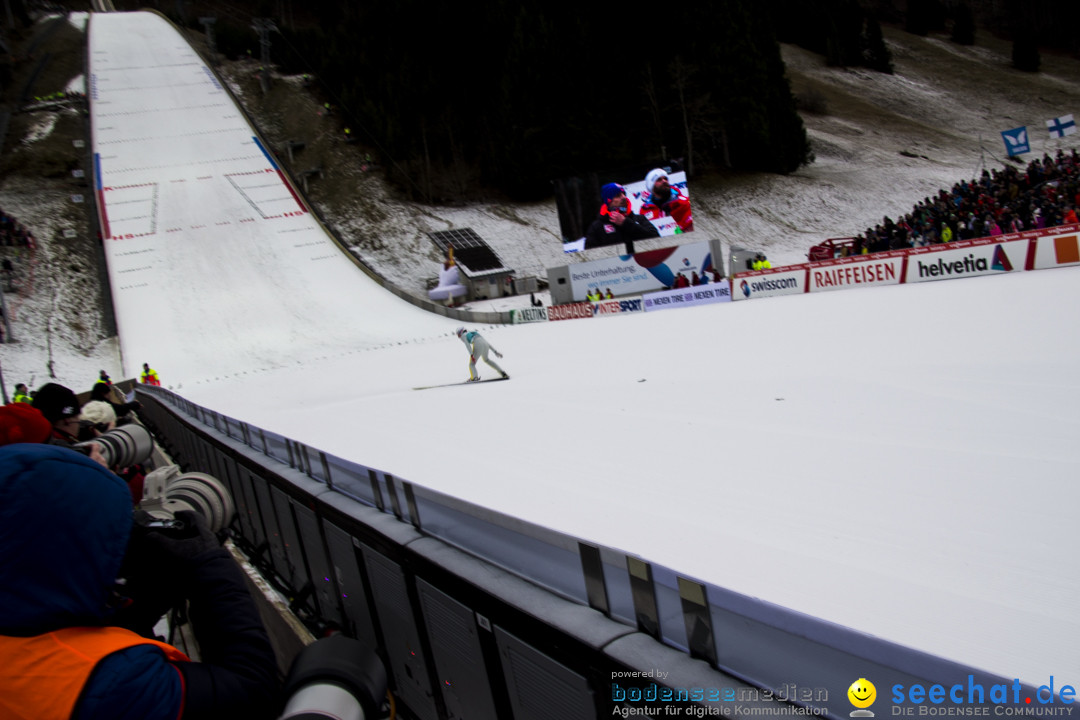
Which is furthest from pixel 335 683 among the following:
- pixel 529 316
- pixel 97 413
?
pixel 529 316

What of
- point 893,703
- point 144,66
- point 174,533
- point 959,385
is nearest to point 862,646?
point 893,703

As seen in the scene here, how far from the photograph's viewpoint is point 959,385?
5.66 meters

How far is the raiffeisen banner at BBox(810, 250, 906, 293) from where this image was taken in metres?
14.1

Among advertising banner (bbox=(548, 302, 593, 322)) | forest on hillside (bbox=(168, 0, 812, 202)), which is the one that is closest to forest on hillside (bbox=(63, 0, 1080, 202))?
forest on hillside (bbox=(168, 0, 812, 202))

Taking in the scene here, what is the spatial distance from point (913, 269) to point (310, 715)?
15.1 metres

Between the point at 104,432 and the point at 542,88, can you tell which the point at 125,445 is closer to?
the point at 104,432

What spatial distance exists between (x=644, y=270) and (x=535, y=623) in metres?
22.7

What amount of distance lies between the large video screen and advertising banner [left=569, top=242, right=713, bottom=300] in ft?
2.89

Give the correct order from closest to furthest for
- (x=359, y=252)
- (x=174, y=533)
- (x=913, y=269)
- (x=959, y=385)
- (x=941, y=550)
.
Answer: (x=174, y=533) → (x=941, y=550) → (x=959, y=385) → (x=913, y=269) → (x=359, y=252)

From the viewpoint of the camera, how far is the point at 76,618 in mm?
1335

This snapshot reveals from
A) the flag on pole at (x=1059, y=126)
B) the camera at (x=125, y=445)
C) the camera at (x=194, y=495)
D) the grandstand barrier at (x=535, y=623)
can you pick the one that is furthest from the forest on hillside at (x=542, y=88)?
the grandstand barrier at (x=535, y=623)

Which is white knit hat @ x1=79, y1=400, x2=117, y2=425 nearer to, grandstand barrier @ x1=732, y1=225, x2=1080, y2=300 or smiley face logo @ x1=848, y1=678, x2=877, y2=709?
smiley face logo @ x1=848, y1=678, x2=877, y2=709

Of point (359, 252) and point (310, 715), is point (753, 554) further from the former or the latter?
point (359, 252)

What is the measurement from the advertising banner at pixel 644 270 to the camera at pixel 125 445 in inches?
754
